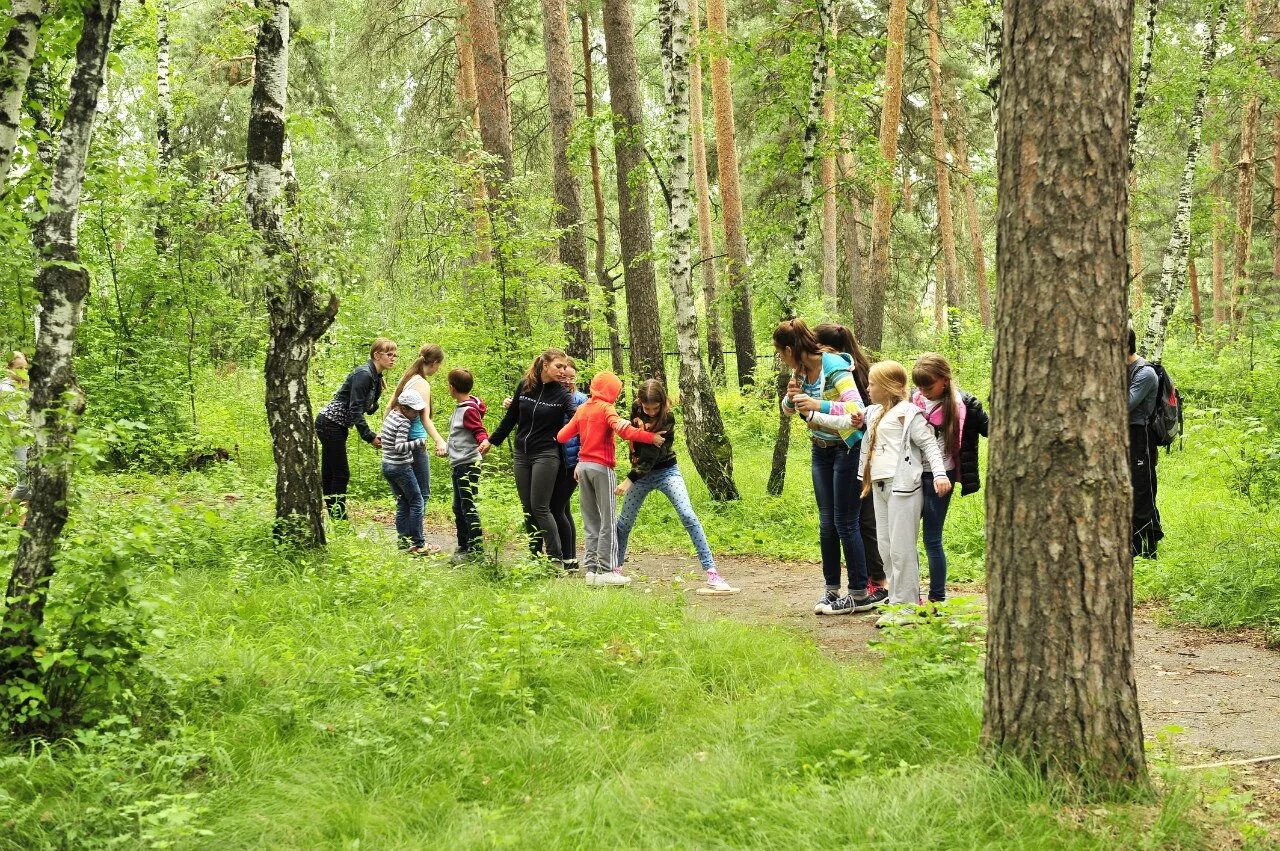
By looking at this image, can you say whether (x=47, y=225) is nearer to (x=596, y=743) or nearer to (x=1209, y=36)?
(x=596, y=743)

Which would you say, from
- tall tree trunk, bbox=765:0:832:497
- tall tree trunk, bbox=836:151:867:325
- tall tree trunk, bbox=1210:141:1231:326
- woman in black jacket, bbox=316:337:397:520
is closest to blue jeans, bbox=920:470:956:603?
tall tree trunk, bbox=765:0:832:497

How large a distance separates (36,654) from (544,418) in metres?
4.39

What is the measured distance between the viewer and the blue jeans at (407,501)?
8.56 metres

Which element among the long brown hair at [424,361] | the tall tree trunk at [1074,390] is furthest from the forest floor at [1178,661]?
the long brown hair at [424,361]

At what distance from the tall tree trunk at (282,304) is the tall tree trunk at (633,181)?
4398 mm

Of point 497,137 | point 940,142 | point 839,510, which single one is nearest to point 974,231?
point 940,142

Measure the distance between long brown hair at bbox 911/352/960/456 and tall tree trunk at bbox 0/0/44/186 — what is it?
202 inches

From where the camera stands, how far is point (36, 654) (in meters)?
4.14

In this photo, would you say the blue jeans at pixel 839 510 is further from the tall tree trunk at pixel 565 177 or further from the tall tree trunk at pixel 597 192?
the tall tree trunk at pixel 597 192

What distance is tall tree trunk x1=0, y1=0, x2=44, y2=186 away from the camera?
412 centimetres

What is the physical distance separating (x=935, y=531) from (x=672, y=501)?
7.66ft

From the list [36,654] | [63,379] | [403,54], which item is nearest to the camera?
[36,654]

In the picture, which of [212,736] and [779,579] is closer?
[212,736]

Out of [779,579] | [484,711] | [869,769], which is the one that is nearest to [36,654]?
[484,711]
